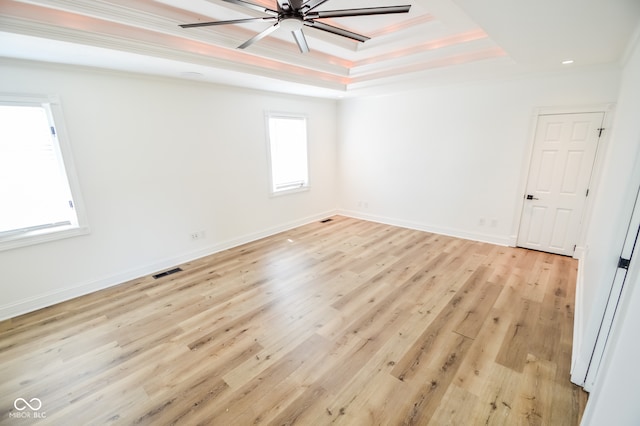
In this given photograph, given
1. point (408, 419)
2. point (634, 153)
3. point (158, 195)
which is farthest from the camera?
point (158, 195)

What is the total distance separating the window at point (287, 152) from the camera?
493 centimetres

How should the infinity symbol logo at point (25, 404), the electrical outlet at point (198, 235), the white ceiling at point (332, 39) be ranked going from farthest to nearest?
the electrical outlet at point (198, 235)
the white ceiling at point (332, 39)
the infinity symbol logo at point (25, 404)

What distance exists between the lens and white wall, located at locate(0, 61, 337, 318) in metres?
2.81

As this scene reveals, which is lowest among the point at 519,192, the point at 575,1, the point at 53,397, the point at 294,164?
the point at 53,397

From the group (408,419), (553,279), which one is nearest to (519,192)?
(553,279)

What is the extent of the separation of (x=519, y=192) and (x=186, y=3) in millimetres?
4909

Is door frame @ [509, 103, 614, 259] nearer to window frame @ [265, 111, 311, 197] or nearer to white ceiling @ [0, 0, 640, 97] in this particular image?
white ceiling @ [0, 0, 640, 97]

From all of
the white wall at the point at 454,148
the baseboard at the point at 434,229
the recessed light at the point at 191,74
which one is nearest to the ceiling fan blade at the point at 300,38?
the recessed light at the point at 191,74

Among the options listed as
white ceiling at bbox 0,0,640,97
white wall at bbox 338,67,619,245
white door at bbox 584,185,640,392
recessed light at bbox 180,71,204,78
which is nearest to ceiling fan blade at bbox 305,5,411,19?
white ceiling at bbox 0,0,640,97

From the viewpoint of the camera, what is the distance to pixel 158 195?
11.7 ft

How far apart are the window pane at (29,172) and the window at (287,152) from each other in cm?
284

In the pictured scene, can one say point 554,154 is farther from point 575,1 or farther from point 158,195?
point 158,195

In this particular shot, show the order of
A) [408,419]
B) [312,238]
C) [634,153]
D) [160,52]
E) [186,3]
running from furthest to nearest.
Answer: [312,238], [160,52], [186,3], [408,419], [634,153]

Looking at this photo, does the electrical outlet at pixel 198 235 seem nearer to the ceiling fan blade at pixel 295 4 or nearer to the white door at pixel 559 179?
the ceiling fan blade at pixel 295 4
